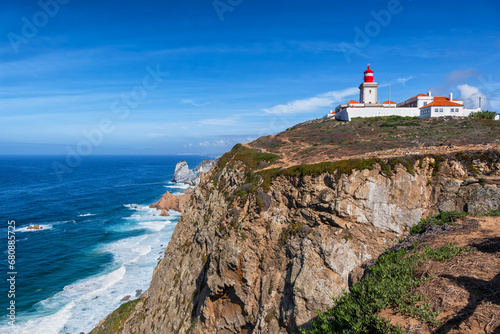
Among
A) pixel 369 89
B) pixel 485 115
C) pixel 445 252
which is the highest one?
pixel 369 89

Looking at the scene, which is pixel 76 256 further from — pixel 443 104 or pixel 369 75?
pixel 443 104

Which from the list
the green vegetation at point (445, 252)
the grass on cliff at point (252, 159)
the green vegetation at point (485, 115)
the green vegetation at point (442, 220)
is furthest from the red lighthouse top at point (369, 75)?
the green vegetation at point (445, 252)

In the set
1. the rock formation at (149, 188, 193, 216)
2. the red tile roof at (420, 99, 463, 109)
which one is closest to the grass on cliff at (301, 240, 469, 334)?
the red tile roof at (420, 99, 463, 109)

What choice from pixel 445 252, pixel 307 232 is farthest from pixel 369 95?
pixel 445 252

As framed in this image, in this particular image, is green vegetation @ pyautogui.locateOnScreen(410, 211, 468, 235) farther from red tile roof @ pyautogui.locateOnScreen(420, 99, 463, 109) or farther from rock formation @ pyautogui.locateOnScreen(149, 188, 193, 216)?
rock formation @ pyautogui.locateOnScreen(149, 188, 193, 216)

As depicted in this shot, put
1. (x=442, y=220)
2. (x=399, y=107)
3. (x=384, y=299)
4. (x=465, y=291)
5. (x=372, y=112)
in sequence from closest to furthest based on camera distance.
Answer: (x=465, y=291) → (x=384, y=299) → (x=442, y=220) → (x=372, y=112) → (x=399, y=107)

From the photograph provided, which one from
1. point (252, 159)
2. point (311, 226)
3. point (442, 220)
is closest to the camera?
point (442, 220)

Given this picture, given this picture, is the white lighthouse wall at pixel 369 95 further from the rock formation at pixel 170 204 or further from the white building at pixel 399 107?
the rock formation at pixel 170 204
